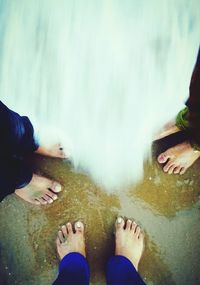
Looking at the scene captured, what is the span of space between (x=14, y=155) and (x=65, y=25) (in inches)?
39.4

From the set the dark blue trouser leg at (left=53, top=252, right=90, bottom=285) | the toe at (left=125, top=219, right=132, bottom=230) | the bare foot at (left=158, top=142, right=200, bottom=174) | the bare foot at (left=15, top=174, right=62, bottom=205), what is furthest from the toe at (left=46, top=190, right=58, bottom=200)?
the bare foot at (left=158, top=142, right=200, bottom=174)

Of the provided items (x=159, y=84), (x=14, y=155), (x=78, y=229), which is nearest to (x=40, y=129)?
(x=14, y=155)

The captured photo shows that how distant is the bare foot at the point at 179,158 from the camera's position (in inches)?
72.8

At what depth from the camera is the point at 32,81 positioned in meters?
2.01

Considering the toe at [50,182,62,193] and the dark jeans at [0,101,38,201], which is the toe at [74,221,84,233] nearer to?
the toe at [50,182,62,193]

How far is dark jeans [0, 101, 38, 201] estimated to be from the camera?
1.40 m

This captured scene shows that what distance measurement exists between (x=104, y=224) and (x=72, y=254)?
25cm

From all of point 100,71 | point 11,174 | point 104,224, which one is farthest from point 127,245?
point 100,71

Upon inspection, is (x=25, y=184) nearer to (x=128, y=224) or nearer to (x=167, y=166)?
(x=128, y=224)

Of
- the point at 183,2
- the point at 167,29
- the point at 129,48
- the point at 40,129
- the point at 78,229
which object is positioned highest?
the point at 183,2

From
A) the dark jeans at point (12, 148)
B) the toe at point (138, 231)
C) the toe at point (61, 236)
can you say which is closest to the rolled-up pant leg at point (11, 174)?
the dark jeans at point (12, 148)

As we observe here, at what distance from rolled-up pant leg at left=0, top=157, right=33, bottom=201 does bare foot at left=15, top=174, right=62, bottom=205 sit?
0.59 feet

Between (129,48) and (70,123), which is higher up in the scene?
(129,48)

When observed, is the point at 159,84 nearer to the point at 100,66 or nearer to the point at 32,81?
the point at 100,66
